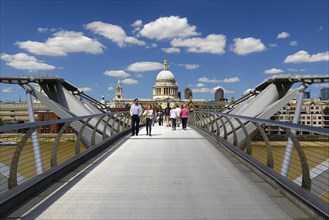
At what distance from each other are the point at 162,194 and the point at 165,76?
176m

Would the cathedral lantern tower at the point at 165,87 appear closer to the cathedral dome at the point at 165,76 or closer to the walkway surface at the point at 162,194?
the cathedral dome at the point at 165,76

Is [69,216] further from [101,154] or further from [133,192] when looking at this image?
[101,154]

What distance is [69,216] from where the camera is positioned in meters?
4.18

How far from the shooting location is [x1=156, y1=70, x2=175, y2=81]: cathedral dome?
180m

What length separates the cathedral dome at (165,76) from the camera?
180 m

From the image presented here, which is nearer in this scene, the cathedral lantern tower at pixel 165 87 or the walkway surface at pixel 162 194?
the walkway surface at pixel 162 194

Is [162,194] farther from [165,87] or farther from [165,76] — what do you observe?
[165,76]

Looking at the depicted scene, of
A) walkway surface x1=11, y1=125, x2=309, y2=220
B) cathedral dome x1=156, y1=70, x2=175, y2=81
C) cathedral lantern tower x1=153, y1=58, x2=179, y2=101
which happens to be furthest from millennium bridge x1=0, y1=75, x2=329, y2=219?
cathedral dome x1=156, y1=70, x2=175, y2=81

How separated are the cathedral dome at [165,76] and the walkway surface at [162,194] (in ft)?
566

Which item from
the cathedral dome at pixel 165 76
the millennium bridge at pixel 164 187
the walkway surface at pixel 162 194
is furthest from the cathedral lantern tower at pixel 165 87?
the walkway surface at pixel 162 194

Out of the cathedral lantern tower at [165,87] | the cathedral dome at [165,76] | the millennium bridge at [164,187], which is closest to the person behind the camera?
the millennium bridge at [164,187]

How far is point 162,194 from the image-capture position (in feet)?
17.0

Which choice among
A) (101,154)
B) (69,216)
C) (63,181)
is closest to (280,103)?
(101,154)

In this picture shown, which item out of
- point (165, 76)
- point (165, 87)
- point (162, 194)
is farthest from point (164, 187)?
point (165, 76)
